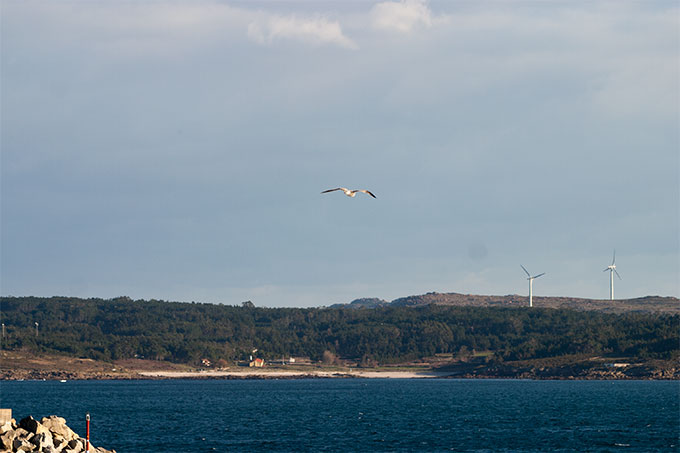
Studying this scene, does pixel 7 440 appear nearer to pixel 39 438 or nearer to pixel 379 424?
pixel 39 438

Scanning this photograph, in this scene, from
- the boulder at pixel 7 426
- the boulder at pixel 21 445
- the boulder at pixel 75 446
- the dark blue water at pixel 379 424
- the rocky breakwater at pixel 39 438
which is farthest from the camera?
the dark blue water at pixel 379 424

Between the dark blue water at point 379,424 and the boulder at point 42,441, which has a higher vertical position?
the boulder at point 42,441

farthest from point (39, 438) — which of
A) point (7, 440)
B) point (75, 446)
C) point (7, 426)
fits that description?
point (75, 446)

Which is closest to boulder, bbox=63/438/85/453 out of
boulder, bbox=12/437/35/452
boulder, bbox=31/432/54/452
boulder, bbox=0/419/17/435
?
boulder, bbox=31/432/54/452

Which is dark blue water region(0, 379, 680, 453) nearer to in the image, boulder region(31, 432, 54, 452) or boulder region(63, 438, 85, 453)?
boulder region(63, 438, 85, 453)

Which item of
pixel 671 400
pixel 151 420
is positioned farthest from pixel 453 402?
pixel 151 420

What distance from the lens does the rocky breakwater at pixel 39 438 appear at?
5859 centimetres

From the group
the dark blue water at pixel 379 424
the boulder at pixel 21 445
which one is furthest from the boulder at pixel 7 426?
the dark blue water at pixel 379 424

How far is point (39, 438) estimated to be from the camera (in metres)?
59.8

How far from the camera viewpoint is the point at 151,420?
4956 inches

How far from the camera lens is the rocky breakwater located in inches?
2307

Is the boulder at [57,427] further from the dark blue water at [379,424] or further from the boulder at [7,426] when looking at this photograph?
the dark blue water at [379,424]

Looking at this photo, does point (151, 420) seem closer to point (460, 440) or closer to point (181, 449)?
point (181, 449)

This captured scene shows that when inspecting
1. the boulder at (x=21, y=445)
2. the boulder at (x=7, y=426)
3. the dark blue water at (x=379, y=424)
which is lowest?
the dark blue water at (x=379, y=424)
